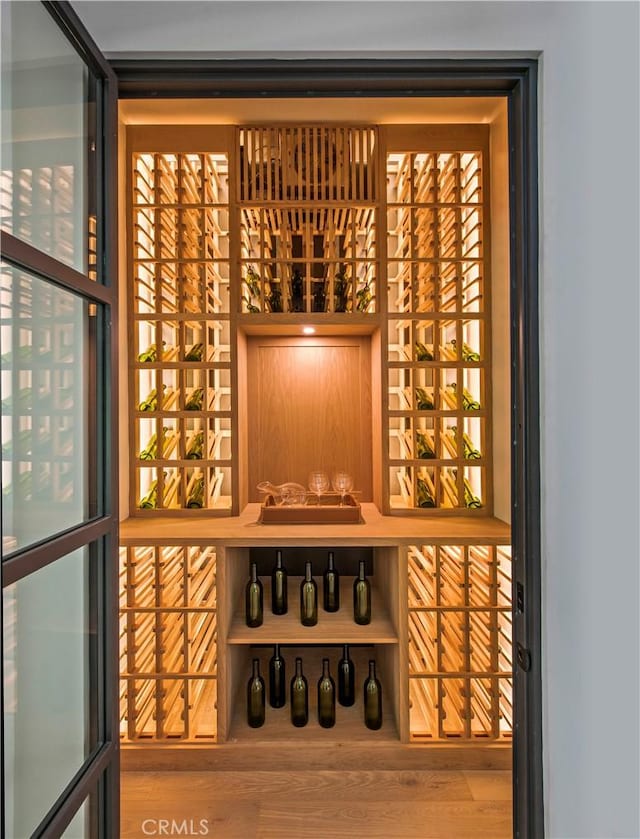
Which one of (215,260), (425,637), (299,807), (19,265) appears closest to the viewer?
(19,265)

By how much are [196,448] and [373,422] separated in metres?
0.87

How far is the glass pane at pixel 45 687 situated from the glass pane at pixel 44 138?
592 mm

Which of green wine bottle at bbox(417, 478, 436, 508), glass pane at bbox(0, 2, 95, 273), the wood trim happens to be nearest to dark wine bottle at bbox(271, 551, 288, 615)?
green wine bottle at bbox(417, 478, 436, 508)

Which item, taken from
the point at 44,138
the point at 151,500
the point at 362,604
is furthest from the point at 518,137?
the point at 151,500

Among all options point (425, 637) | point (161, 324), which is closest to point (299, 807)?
point (425, 637)

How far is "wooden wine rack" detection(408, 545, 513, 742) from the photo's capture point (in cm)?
216

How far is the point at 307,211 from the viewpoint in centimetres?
254

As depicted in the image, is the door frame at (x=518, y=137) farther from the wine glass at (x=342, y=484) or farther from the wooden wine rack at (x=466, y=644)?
the wine glass at (x=342, y=484)

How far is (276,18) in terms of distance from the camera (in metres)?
1.20

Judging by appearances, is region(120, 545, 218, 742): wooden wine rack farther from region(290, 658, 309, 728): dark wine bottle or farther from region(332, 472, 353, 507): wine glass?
region(332, 472, 353, 507): wine glass

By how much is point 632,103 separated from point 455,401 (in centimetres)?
154

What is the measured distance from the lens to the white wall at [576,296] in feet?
3.43

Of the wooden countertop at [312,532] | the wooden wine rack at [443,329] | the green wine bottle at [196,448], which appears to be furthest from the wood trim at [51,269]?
the wooden wine rack at [443,329]

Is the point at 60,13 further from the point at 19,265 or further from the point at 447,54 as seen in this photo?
the point at 447,54
